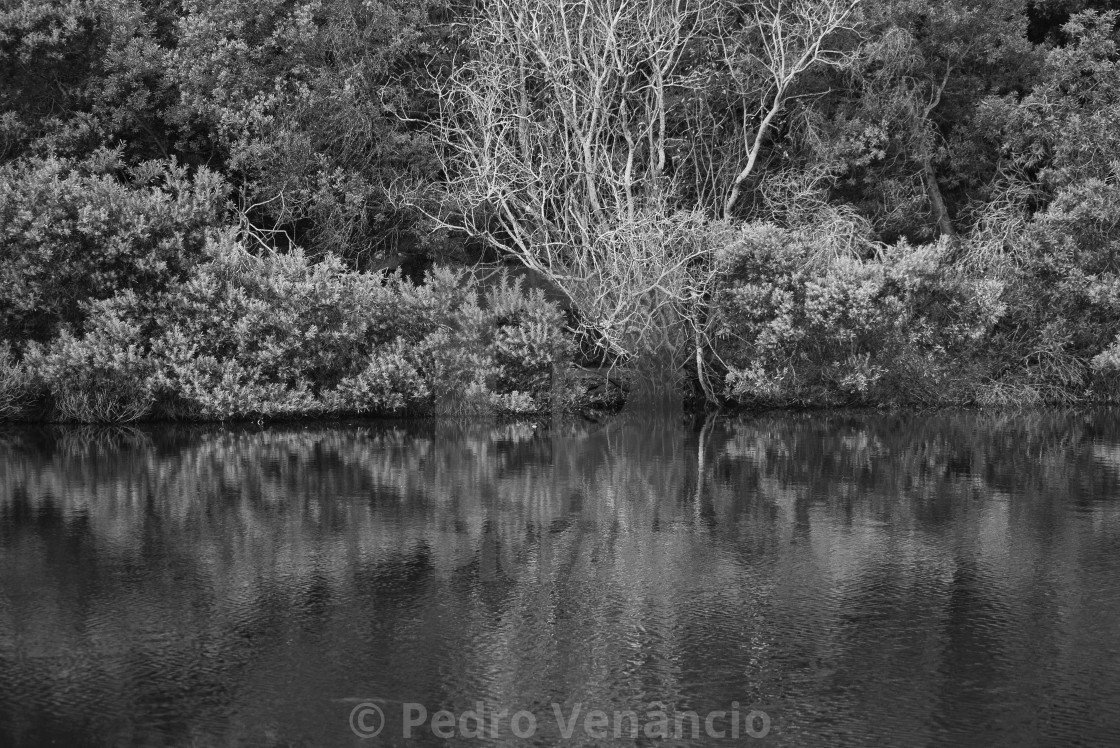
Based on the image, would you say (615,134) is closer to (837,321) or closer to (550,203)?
(550,203)

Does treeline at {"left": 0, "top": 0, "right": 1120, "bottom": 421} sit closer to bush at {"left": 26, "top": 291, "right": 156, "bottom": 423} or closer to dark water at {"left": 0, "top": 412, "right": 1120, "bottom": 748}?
bush at {"left": 26, "top": 291, "right": 156, "bottom": 423}

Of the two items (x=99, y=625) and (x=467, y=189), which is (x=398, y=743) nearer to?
(x=99, y=625)

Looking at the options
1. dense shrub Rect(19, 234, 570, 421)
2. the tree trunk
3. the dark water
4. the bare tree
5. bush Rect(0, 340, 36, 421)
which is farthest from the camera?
the tree trunk

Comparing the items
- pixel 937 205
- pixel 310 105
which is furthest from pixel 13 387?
pixel 937 205

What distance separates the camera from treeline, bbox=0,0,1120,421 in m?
19.8

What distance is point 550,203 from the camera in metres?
24.0

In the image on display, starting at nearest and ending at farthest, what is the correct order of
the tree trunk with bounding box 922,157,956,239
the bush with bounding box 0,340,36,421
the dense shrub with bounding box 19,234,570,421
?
1. the bush with bounding box 0,340,36,421
2. the dense shrub with bounding box 19,234,570,421
3. the tree trunk with bounding box 922,157,956,239

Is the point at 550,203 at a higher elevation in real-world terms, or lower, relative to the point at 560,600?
higher

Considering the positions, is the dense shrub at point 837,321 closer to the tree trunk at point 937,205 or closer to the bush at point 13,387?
the tree trunk at point 937,205

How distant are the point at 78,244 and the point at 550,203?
29.1 feet

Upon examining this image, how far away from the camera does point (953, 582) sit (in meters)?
8.62

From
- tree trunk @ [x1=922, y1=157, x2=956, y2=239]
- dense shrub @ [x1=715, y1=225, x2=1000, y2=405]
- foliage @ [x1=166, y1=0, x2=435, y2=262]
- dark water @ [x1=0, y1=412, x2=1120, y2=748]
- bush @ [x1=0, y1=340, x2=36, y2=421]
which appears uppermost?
foliage @ [x1=166, y1=0, x2=435, y2=262]

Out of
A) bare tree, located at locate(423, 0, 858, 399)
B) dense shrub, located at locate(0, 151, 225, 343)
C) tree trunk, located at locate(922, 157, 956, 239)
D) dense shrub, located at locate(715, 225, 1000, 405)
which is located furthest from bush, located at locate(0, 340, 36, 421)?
tree trunk, located at locate(922, 157, 956, 239)

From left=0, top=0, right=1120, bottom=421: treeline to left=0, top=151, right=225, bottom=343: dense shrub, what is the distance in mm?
54
